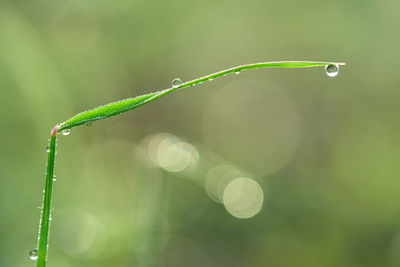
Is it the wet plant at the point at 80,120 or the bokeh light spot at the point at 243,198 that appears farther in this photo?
the bokeh light spot at the point at 243,198

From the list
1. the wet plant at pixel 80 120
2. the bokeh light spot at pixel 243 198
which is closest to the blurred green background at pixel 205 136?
the bokeh light spot at pixel 243 198

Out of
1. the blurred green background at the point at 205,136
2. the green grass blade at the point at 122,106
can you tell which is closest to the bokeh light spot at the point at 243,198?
the blurred green background at the point at 205,136

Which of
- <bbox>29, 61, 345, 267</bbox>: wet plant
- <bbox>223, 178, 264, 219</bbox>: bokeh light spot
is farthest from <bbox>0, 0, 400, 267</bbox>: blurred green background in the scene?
<bbox>29, 61, 345, 267</bbox>: wet plant

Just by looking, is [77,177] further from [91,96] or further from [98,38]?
[98,38]

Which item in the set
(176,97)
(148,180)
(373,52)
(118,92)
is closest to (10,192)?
(148,180)

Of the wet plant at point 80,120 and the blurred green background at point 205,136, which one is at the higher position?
the blurred green background at point 205,136

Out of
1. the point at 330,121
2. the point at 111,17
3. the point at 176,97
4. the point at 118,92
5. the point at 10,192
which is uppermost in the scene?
the point at 111,17

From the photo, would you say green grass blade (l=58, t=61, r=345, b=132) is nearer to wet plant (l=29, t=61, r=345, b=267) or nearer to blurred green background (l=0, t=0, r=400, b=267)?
wet plant (l=29, t=61, r=345, b=267)

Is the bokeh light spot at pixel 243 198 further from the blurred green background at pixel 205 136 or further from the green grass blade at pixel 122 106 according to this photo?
the green grass blade at pixel 122 106

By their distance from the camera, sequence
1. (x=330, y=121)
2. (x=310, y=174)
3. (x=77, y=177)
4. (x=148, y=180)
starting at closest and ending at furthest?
(x=148, y=180)
(x=77, y=177)
(x=310, y=174)
(x=330, y=121)
